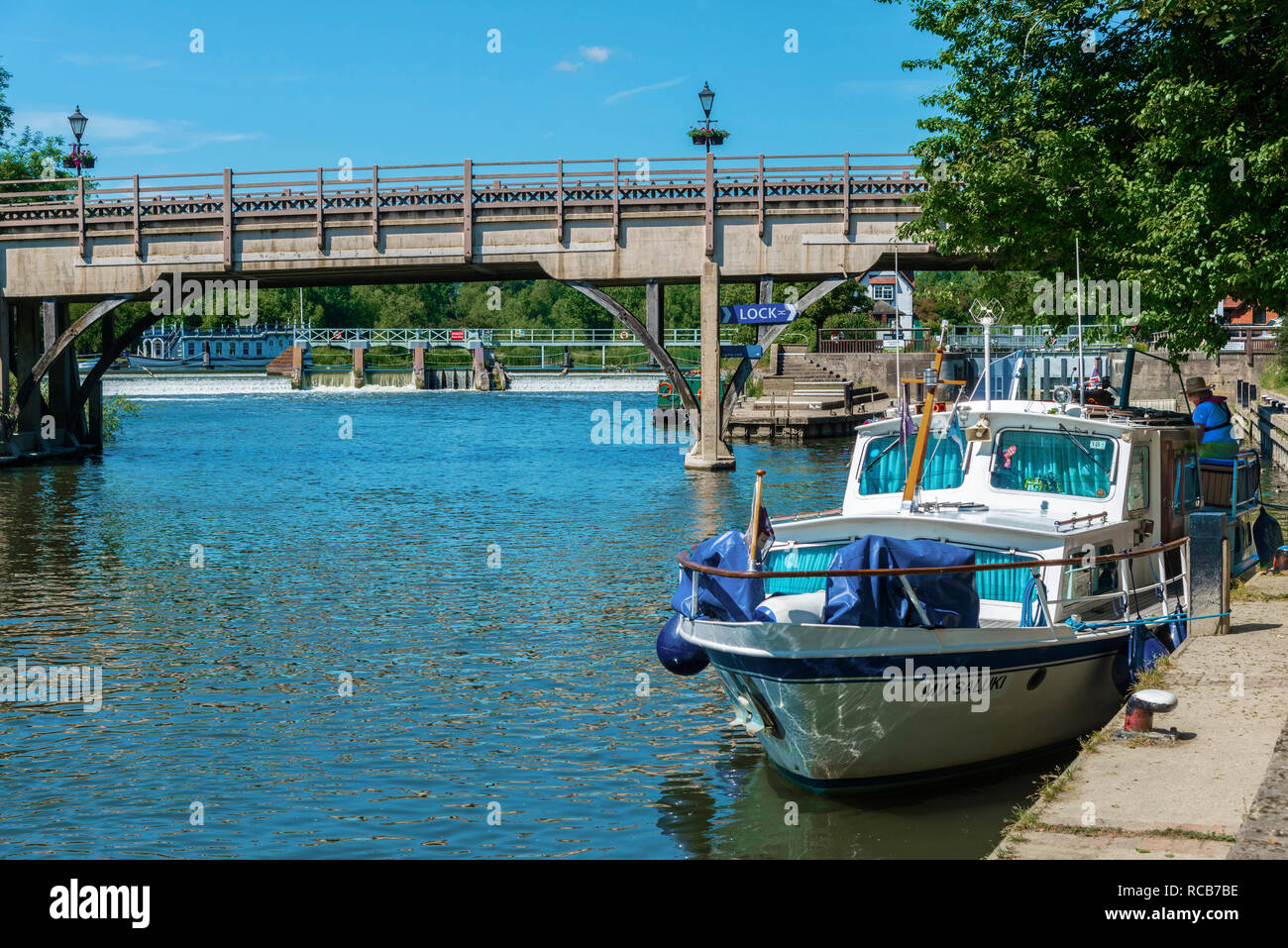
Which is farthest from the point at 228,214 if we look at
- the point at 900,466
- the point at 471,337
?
the point at 471,337

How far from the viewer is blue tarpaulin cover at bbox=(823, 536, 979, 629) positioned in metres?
11.6

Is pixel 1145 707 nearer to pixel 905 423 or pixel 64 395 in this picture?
pixel 905 423

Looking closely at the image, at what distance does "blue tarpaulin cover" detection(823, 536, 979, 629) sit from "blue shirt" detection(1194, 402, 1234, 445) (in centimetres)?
948

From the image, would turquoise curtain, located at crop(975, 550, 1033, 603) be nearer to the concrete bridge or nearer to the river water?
the river water

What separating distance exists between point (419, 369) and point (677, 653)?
91.1 metres

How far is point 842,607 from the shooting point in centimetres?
1154

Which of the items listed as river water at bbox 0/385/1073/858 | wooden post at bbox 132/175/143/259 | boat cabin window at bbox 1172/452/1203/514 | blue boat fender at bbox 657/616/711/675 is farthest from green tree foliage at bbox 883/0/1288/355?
wooden post at bbox 132/175/143/259

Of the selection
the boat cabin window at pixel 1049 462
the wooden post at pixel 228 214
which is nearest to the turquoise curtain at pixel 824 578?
the boat cabin window at pixel 1049 462

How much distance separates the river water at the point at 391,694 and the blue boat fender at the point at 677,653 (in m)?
0.90

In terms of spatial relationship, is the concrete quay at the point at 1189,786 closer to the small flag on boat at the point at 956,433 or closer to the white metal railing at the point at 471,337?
the small flag on boat at the point at 956,433

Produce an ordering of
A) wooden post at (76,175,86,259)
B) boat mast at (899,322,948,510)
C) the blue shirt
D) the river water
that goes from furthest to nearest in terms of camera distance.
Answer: wooden post at (76,175,86,259)
the blue shirt
boat mast at (899,322,948,510)
the river water

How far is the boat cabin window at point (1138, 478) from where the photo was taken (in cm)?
1485
